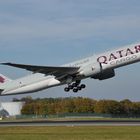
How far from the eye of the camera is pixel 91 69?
60.6 m

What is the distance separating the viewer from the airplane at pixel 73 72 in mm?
59594

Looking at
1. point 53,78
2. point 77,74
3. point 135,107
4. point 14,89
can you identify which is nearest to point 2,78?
point 14,89

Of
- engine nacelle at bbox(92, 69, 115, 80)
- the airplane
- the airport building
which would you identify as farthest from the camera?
→ the airport building

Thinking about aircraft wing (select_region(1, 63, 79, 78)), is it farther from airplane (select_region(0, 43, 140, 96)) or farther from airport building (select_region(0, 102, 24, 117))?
airport building (select_region(0, 102, 24, 117))

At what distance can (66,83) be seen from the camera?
6588cm

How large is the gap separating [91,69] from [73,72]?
10.2 feet

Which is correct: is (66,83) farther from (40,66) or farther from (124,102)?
(124,102)

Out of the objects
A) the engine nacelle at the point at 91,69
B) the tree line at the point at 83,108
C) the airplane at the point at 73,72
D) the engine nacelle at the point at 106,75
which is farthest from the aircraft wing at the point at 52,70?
the tree line at the point at 83,108

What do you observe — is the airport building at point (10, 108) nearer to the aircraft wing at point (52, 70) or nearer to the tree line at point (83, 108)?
the tree line at point (83, 108)

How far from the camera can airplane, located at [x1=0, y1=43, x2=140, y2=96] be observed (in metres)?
59.6

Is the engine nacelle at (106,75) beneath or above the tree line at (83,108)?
Answer: beneath

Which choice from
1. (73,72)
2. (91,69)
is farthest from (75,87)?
(91,69)

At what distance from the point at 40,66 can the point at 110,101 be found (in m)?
127

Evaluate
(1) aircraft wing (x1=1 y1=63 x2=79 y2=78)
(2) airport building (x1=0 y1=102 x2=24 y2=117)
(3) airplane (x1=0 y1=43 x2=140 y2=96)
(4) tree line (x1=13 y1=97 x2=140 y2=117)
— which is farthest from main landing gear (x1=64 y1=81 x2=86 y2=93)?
(4) tree line (x1=13 y1=97 x2=140 y2=117)
